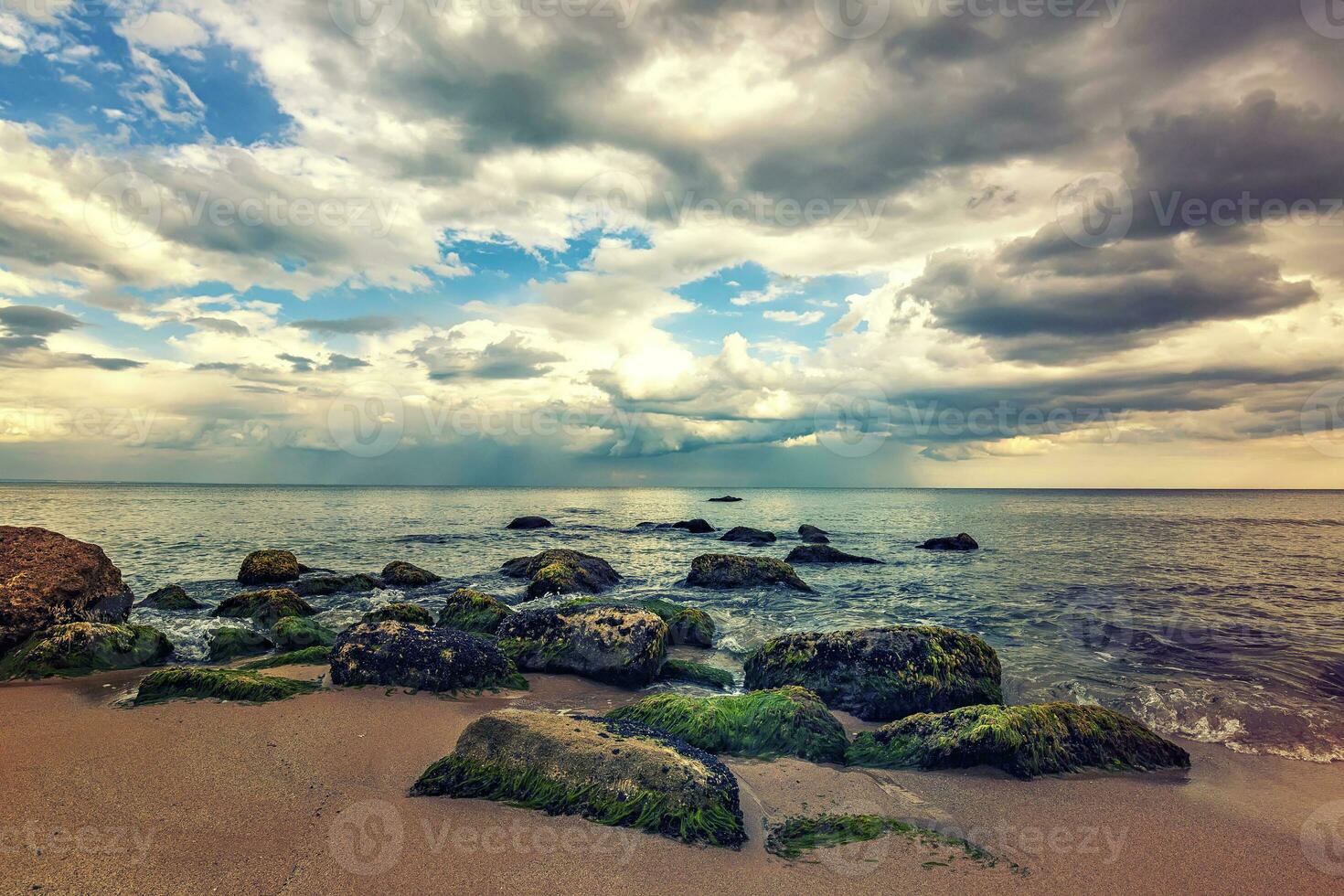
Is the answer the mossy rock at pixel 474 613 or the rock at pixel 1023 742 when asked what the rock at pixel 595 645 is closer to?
the mossy rock at pixel 474 613

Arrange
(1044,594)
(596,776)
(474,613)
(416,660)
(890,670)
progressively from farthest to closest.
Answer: (1044,594)
(474,613)
(890,670)
(416,660)
(596,776)

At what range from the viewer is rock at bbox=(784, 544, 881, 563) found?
28.7 m

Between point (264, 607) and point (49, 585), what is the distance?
417cm

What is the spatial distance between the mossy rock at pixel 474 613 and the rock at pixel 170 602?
7.49 metres

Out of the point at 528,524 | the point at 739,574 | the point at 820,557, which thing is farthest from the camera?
the point at 528,524

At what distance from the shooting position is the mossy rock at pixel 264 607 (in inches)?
589

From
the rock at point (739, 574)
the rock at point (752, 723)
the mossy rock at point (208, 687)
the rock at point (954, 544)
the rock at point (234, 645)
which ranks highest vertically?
the mossy rock at point (208, 687)

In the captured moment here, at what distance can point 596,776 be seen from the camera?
17.4 feet

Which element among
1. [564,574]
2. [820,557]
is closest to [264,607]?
[564,574]

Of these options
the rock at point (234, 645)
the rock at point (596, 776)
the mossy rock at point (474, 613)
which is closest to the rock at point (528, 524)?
the mossy rock at point (474, 613)

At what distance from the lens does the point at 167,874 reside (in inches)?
161

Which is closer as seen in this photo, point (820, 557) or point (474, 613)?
point (474, 613)

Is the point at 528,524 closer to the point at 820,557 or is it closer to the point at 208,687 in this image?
the point at 820,557

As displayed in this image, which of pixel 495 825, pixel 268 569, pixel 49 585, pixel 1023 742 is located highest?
pixel 49 585
